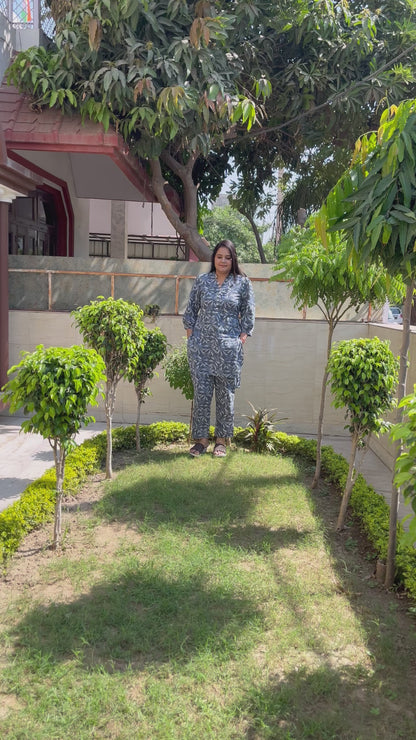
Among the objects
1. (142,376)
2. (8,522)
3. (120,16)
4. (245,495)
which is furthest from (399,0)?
(8,522)

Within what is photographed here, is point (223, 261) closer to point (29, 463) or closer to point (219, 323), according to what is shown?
point (219, 323)

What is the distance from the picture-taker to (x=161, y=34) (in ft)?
25.9

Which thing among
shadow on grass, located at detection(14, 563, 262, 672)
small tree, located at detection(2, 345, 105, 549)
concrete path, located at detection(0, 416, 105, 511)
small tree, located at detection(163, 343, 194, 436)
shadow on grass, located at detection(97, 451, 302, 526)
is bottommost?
concrete path, located at detection(0, 416, 105, 511)

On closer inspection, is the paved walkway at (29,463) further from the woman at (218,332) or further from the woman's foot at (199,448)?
the woman at (218,332)

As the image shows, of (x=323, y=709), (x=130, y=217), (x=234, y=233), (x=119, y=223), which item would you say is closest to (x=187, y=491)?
(x=323, y=709)

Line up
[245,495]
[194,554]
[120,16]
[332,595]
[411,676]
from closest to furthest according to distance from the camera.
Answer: [411,676] → [332,595] → [194,554] → [245,495] → [120,16]

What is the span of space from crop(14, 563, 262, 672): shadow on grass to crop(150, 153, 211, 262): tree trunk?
764 centimetres

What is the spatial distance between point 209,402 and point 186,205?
20.7 feet

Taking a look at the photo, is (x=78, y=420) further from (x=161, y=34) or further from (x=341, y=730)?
(x=161, y=34)

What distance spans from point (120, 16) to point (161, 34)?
2.09ft

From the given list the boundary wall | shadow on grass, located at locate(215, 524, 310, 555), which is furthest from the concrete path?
shadow on grass, located at locate(215, 524, 310, 555)

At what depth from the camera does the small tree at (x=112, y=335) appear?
511cm

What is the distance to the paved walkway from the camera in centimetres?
516

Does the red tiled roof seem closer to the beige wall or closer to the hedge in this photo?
the beige wall
